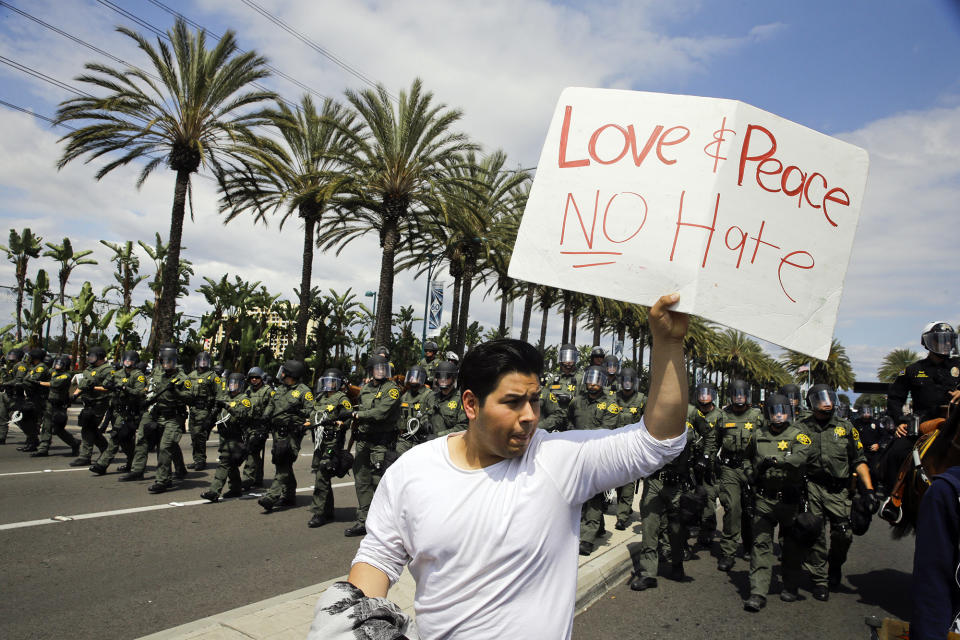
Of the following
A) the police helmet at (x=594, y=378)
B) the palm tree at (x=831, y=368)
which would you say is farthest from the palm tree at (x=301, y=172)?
the palm tree at (x=831, y=368)

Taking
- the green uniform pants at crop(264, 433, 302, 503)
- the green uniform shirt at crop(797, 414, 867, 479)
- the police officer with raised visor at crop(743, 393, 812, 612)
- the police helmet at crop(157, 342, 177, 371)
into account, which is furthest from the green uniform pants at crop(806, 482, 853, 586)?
the police helmet at crop(157, 342, 177, 371)

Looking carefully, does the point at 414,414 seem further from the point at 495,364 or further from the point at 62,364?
the point at 62,364

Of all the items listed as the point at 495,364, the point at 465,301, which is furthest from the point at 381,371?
the point at 465,301

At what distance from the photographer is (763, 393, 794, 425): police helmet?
6570 millimetres

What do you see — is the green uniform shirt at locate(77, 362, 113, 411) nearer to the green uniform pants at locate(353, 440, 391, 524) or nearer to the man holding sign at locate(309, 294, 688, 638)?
the green uniform pants at locate(353, 440, 391, 524)

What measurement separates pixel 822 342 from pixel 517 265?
102 centimetres

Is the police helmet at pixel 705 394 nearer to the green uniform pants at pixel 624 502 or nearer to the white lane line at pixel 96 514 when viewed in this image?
the green uniform pants at pixel 624 502

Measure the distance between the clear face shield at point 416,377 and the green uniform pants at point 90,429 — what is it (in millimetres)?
6032

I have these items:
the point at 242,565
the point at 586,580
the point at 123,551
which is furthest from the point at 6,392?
the point at 586,580

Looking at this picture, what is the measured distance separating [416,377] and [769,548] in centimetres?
495

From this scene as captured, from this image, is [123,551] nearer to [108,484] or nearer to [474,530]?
[108,484]

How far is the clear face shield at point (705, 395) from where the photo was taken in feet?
27.3

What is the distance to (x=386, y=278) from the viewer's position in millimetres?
19281

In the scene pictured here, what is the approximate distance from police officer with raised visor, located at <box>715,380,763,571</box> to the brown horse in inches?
106
